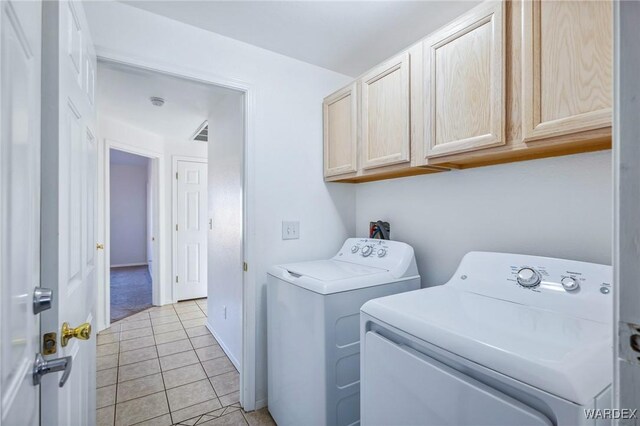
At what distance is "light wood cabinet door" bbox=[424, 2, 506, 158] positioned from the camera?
114 centimetres

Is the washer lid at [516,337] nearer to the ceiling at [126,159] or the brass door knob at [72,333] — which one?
the brass door knob at [72,333]

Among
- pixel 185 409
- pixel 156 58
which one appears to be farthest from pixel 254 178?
pixel 185 409

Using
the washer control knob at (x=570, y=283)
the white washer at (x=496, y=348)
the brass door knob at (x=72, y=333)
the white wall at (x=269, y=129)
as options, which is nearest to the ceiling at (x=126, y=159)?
the white wall at (x=269, y=129)

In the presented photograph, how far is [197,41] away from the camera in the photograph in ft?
5.68

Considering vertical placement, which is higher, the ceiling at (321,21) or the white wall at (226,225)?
the ceiling at (321,21)

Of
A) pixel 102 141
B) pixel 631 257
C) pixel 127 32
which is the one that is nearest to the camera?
pixel 631 257

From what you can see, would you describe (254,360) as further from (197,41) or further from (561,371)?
(197,41)

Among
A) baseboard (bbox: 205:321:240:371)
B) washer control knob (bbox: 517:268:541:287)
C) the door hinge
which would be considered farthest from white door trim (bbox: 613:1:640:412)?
baseboard (bbox: 205:321:240:371)

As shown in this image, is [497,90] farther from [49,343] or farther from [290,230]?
[49,343]

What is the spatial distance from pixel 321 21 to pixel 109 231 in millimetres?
3243

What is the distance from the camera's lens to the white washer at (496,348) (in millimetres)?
629

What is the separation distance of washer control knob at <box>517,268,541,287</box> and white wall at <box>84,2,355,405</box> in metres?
1.27

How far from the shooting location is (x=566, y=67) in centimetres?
97

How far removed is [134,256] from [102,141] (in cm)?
455
